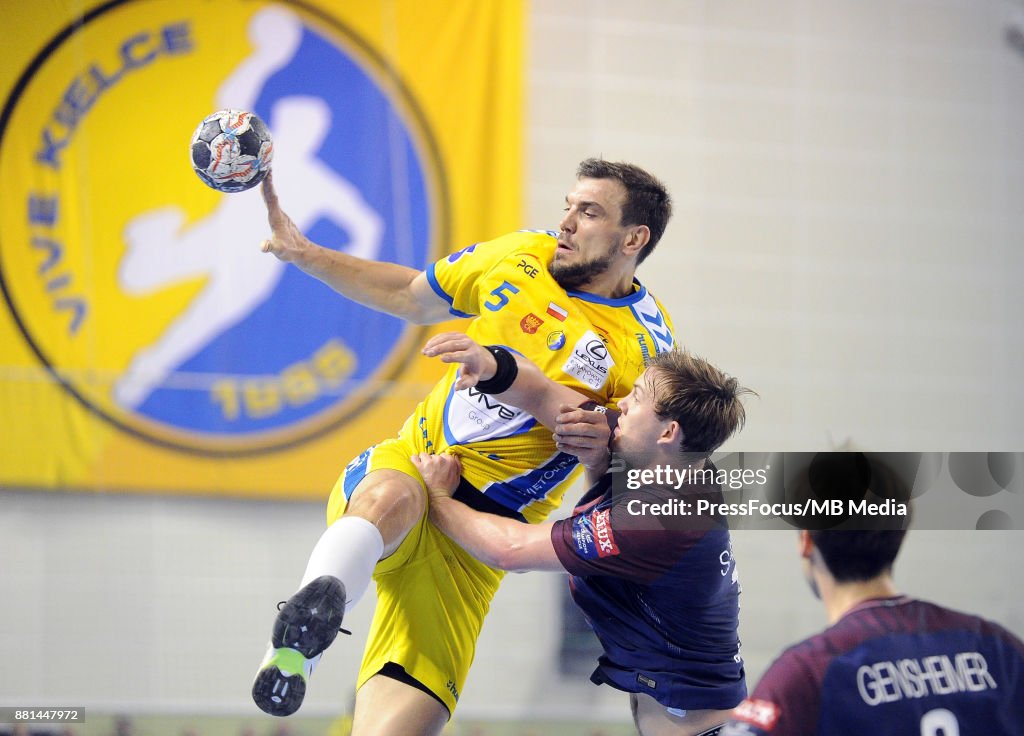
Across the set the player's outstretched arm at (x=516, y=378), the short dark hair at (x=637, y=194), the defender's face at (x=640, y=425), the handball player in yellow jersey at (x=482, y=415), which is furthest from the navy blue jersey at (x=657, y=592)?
the short dark hair at (x=637, y=194)

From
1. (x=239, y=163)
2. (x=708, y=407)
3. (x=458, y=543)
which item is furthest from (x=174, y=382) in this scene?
(x=708, y=407)

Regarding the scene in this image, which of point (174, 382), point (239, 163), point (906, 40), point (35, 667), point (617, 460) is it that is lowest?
point (35, 667)

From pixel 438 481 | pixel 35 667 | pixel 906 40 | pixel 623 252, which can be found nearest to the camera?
pixel 438 481

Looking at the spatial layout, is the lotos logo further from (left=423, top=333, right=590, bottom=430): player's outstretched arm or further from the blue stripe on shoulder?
(left=423, top=333, right=590, bottom=430): player's outstretched arm

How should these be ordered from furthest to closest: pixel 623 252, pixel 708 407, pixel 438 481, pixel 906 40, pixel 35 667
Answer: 1. pixel 906 40
2. pixel 35 667
3. pixel 623 252
4. pixel 438 481
5. pixel 708 407

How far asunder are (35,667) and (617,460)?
4.46m

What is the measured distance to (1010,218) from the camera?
8500 millimetres

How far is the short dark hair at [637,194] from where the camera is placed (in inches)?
181

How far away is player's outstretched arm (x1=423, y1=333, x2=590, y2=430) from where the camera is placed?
146 inches

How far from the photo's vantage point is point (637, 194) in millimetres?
4648

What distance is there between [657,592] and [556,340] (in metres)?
0.99

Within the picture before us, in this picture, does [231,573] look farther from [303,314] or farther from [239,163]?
[239,163]

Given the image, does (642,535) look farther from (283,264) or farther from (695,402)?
(283,264)

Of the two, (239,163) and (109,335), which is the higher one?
(239,163)
